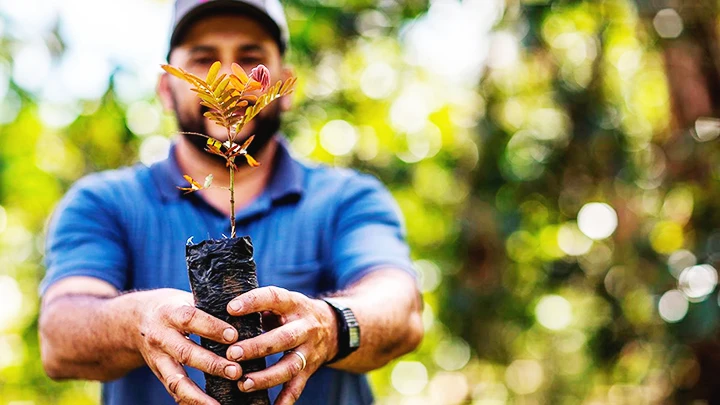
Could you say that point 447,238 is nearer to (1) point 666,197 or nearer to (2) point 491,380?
(1) point 666,197

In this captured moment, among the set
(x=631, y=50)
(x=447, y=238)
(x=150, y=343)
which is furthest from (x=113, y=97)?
(x=631, y=50)

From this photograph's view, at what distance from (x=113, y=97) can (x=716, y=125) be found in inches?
121

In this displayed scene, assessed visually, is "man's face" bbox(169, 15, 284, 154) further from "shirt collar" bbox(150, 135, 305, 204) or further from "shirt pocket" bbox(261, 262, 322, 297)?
"shirt pocket" bbox(261, 262, 322, 297)

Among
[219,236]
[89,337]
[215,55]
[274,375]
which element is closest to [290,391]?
[274,375]

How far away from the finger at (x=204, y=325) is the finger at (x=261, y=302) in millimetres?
29

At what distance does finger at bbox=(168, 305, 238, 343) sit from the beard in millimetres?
820

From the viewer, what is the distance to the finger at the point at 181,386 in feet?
3.92

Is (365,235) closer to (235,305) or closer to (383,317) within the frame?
(383,317)

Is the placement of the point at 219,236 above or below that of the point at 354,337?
above

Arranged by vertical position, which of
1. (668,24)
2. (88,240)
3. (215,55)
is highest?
(668,24)

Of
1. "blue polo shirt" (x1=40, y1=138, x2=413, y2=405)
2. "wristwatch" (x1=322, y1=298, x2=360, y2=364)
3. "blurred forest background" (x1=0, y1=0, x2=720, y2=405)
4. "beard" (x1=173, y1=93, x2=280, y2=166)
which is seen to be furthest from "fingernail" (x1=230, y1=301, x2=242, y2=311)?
"blurred forest background" (x1=0, y1=0, x2=720, y2=405)

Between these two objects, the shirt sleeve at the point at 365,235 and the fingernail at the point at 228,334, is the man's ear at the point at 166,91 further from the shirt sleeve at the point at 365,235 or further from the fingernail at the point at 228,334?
the fingernail at the point at 228,334

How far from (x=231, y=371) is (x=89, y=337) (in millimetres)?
485

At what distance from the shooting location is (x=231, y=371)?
1.17 metres
